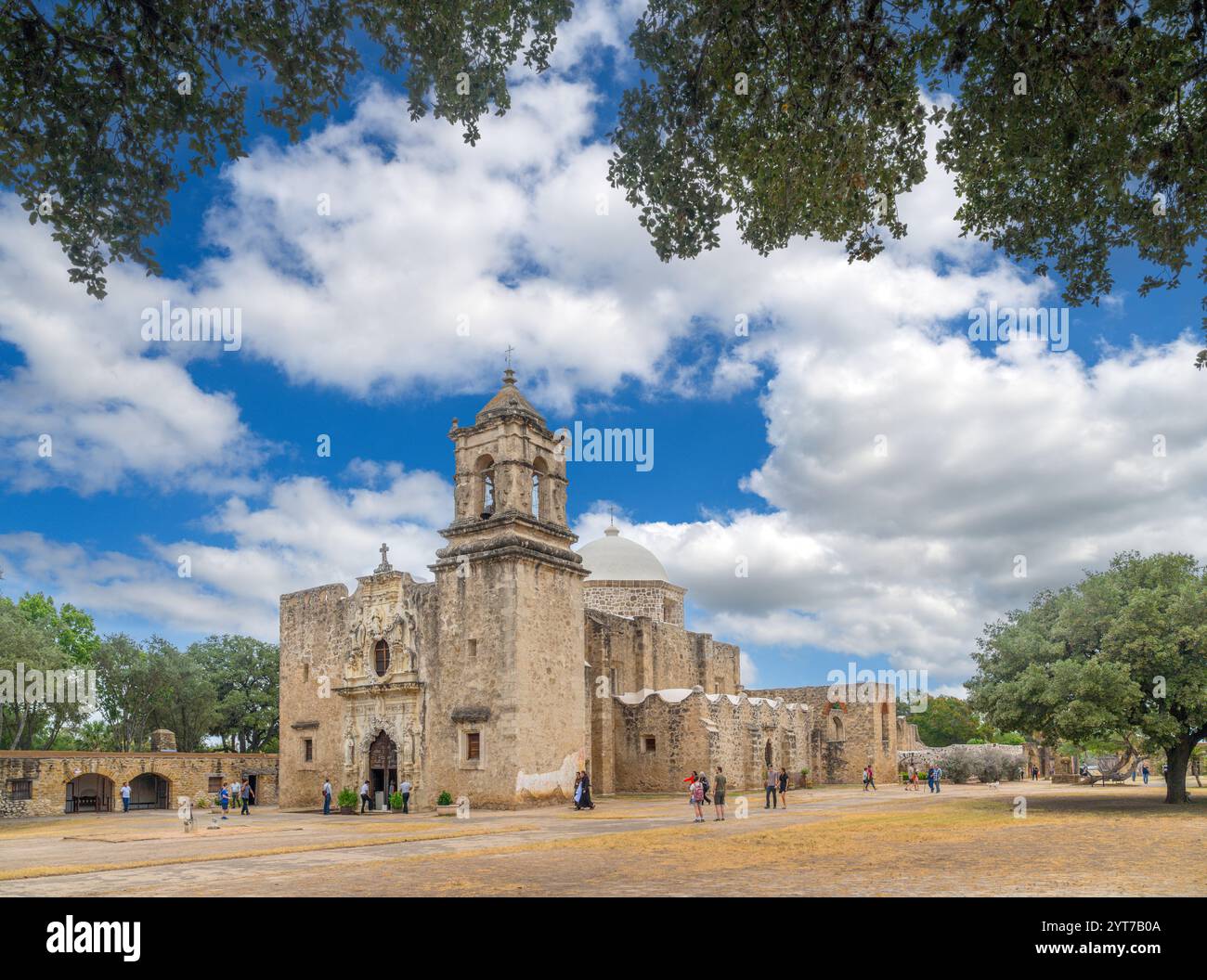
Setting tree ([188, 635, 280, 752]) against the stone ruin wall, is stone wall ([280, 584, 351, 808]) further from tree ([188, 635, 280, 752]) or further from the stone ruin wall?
tree ([188, 635, 280, 752])

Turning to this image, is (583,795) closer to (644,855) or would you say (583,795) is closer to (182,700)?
(644,855)

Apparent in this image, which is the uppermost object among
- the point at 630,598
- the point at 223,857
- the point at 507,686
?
the point at 630,598

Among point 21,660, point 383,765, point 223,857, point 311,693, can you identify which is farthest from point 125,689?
point 223,857

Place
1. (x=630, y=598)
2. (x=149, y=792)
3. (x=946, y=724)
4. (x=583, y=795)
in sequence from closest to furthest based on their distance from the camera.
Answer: (x=583, y=795), (x=149, y=792), (x=630, y=598), (x=946, y=724)

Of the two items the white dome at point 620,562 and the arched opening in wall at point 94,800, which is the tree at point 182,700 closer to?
the arched opening in wall at point 94,800

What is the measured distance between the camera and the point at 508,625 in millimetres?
27328

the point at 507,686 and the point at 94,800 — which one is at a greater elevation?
the point at 507,686

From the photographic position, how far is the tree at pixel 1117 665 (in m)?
21.7

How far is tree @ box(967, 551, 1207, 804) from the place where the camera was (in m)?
21.7

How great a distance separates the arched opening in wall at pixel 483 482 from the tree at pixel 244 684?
27.3 m

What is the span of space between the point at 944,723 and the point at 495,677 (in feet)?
196

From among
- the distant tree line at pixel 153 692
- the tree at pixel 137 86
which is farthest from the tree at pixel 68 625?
the tree at pixel 137 86

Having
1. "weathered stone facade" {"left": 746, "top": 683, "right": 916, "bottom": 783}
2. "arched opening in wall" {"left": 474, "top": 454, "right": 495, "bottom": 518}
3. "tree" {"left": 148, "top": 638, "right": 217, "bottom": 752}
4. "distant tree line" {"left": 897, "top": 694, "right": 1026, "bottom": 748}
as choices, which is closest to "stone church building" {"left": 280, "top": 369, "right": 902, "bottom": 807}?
"arched opening in wall" {"left": 474, "top": 454, "right": 495, "bottom": 518}
